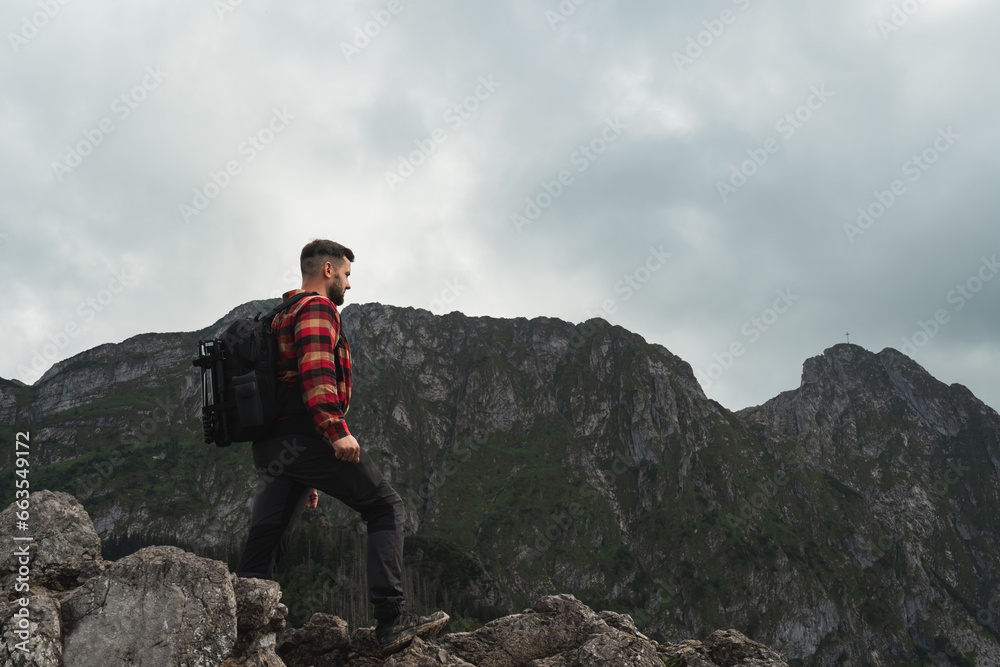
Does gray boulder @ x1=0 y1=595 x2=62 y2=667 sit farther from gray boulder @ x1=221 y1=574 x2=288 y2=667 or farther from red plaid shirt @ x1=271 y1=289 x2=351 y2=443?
red plaid shirt @ x1=271 y1=289 x2=351 y2=443

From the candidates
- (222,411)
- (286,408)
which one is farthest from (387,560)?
(222,411)

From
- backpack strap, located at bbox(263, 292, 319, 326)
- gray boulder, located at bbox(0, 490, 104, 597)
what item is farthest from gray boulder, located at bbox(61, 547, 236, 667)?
backpack strap, located at bbox(263, 292, 319, 326)

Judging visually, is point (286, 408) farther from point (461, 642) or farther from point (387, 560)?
point (461, 642)

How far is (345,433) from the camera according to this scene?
661 centimetres

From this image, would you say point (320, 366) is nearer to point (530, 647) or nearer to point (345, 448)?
point (345, 448)

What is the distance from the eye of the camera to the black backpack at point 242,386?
Result: 6871mm

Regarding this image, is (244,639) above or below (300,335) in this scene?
below

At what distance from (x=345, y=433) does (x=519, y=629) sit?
439 cm

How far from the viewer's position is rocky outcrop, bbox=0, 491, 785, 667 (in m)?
5.39

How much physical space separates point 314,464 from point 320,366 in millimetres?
1121

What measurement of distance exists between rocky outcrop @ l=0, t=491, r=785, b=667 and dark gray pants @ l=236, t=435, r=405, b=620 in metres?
0.53

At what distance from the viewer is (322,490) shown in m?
7.00

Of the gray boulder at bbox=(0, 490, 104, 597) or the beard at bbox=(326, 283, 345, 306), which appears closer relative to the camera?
the gray boulder at bbox=(0, 490, 104, 597)

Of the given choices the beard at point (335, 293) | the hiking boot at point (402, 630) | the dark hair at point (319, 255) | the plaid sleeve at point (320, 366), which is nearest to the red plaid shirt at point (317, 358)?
the plaid sleeve at point (320, 366)
